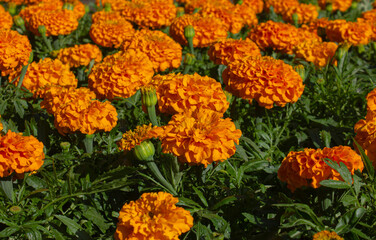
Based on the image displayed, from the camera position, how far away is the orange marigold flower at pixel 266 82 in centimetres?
216

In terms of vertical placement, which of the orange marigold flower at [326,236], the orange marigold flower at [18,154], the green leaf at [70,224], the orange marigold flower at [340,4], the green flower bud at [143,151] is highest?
the green flower bud at [143,151]

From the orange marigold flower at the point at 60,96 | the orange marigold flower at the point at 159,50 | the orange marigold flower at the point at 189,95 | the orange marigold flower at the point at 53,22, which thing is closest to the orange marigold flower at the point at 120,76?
the orange marigold flower at the point at 60,96

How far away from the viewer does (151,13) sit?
3512 mm

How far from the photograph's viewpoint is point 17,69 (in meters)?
2.60

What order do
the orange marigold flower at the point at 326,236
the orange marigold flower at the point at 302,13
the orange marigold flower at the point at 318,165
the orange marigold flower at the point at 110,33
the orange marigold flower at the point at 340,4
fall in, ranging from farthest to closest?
the orange marigold flower at the point at 340,4 < the orange marigold flower at the point at 302,13 < the orange marigold flower at the point at 110,33 < the orange marigold flower at the point at 318,165 < the orange marigold flower at the point at 326,236

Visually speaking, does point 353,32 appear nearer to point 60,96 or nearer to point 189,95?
point 189,95

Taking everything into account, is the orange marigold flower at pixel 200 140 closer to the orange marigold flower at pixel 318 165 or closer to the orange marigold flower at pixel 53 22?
the orange marigold flower at pixel 318 165

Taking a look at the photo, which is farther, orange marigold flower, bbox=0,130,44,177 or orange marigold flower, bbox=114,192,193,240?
orange marigold flower, bbox=0,130,44,177

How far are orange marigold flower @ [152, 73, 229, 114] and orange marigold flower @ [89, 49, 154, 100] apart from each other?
1.19 feet

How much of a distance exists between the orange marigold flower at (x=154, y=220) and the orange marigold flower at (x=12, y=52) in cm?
136

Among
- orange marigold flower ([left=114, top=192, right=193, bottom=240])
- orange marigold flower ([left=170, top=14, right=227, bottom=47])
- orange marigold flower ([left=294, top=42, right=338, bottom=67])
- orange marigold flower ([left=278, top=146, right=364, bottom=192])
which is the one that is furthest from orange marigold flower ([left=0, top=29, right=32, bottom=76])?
orange marigold flower ([left=294, top=42, right=338, bottom=67])

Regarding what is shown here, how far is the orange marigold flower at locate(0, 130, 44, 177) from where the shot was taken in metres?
1.76

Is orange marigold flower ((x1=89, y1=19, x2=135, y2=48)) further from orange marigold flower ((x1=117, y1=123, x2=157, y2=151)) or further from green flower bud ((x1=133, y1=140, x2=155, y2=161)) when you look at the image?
green flower bud ((x1=133, y1=140, x2=155, y2=161))

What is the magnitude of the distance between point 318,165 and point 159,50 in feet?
4.35
